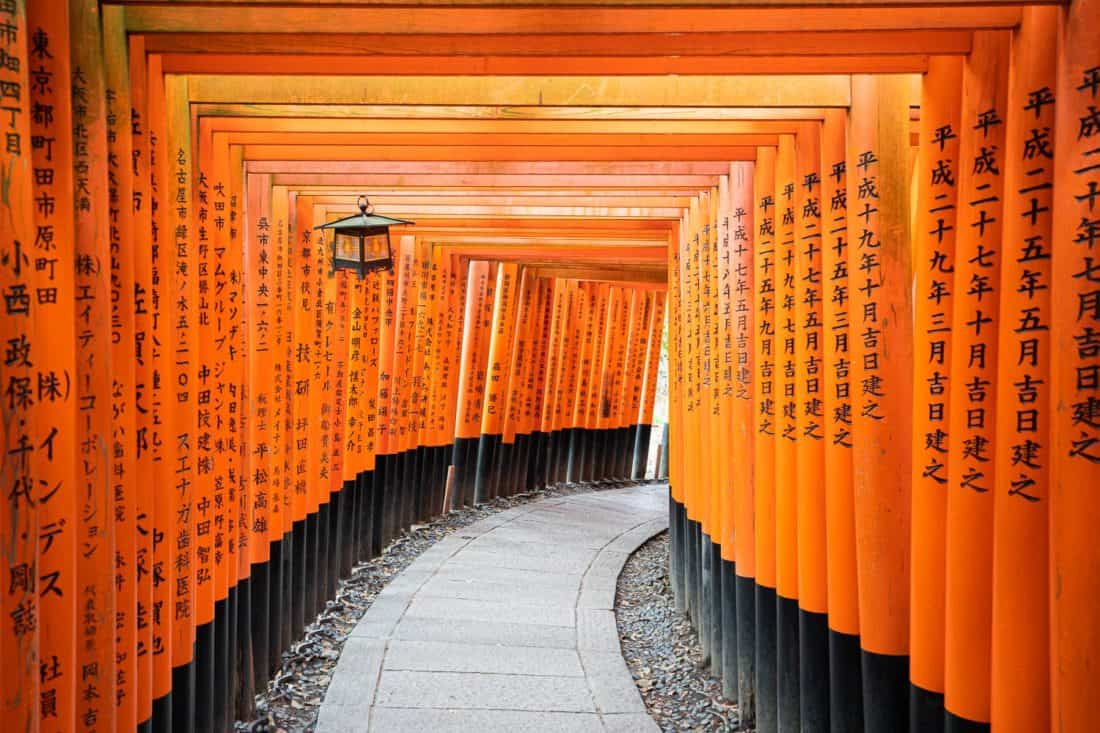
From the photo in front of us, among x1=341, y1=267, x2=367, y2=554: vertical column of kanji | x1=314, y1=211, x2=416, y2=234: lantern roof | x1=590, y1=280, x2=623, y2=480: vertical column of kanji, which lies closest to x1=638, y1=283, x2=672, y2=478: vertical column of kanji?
x1=590, y1=280, x2=623, y2=480: vertical column of kanji

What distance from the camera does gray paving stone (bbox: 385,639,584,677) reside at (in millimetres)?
6465

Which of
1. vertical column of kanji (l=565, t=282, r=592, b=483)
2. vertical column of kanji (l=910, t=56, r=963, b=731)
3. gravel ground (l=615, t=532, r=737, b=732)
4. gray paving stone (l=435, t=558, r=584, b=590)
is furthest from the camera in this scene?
vertical column of kanji (l=565, t=282, r=592, b=483)

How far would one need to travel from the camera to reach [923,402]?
340 cm

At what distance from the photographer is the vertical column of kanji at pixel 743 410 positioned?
567 cm

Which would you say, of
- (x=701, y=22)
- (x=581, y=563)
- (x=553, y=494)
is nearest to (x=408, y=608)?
(x=581, y=563)

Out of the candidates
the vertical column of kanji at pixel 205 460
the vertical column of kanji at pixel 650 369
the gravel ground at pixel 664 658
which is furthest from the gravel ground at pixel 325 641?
the vertical column of kanji at pixel 650 369

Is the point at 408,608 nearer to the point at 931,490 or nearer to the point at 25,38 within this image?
the point at 931,490

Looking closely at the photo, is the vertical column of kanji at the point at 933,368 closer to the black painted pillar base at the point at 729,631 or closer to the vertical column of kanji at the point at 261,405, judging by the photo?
the black painted pillar base at the point at 729,631

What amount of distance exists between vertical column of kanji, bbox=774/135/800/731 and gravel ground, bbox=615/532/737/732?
108 cm

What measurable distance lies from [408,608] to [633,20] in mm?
5857

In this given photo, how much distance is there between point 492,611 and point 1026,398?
19.2 feet

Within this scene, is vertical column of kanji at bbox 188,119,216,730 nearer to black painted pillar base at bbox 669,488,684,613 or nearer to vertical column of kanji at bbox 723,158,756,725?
vertical column of kanji at bbox 723,158,756,725

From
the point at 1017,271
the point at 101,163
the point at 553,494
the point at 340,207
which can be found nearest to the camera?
the point at 1017,271

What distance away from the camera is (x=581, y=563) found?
10.0m
